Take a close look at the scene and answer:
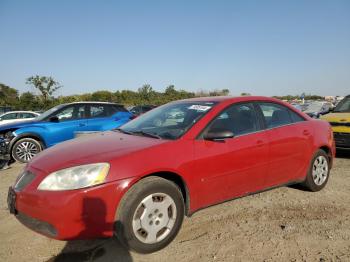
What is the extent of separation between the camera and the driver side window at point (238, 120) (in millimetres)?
3865

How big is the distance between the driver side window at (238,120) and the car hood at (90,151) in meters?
0.82

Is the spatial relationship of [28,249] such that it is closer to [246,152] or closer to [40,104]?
[246,152]

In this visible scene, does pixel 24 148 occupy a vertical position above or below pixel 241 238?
above

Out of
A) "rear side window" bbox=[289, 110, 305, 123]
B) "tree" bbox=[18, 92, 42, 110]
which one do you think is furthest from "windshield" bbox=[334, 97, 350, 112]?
"tree" bbox=[18, 92, 42, 110]

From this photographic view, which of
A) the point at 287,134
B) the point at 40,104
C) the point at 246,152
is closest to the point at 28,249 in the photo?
the point at 246,152

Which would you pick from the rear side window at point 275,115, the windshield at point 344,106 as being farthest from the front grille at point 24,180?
the windshield at point 344,106

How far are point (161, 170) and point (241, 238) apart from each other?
1.16m

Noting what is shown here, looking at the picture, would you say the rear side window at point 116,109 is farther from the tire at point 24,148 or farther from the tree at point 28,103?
the tree at point 28,103

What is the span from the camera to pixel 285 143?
4.35 m

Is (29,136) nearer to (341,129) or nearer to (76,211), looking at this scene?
(76,211)

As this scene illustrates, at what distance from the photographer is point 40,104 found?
1464 inches

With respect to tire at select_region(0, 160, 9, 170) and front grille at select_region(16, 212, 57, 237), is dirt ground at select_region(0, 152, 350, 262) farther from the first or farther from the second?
tire at select_region(0, 160, 9, 170)

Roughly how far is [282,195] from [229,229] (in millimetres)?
1562

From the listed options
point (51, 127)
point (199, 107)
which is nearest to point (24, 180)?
point (199, 107)
